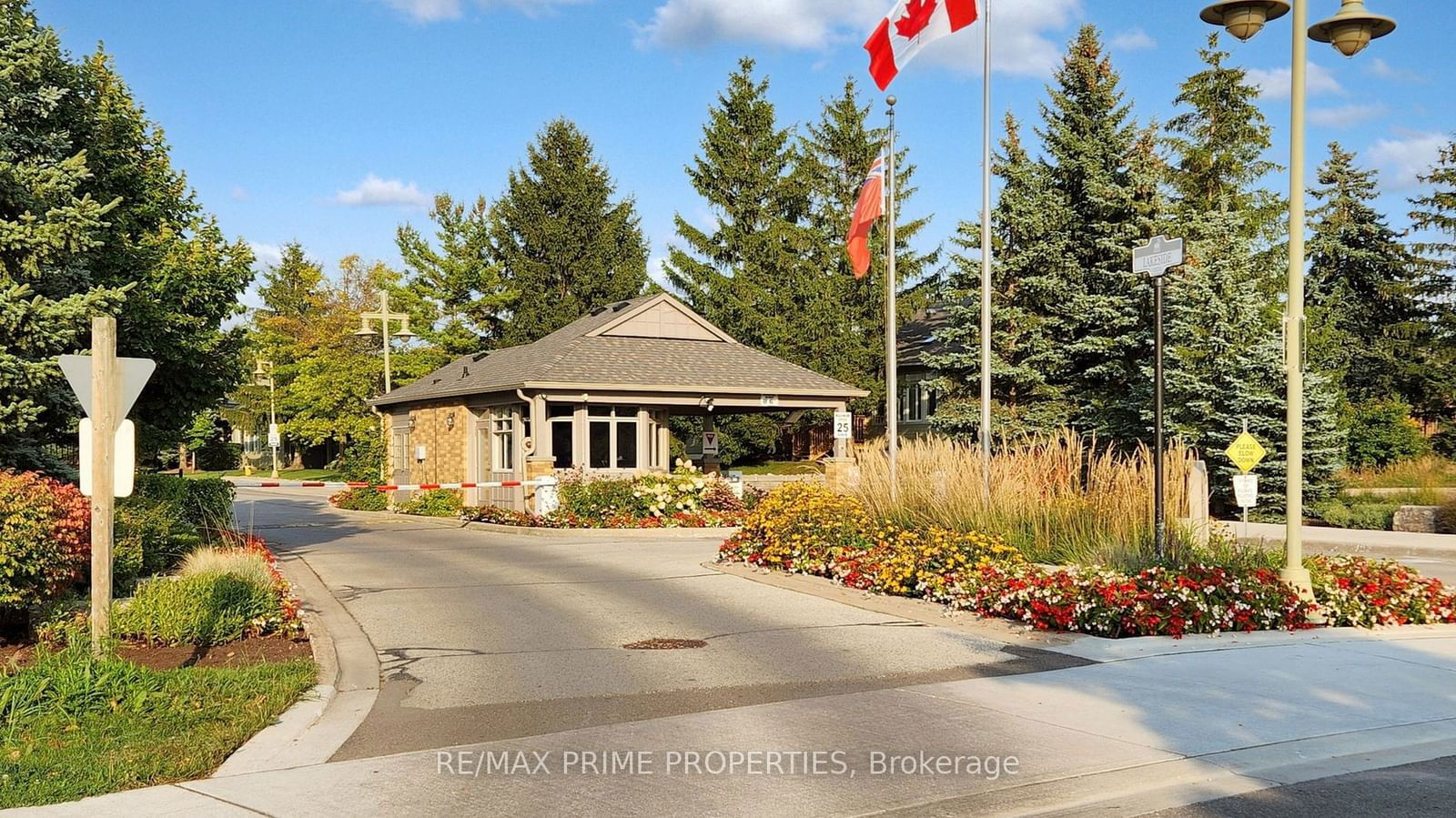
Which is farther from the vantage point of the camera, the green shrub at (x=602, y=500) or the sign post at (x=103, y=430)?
the green shrub at (x=602, y=500)

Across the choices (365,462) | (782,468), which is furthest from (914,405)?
(365,462)

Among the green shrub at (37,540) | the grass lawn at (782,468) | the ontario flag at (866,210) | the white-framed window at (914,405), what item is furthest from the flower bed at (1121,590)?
the white-framed window at (914,405)

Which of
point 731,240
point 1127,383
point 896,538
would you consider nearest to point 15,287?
point 896,538

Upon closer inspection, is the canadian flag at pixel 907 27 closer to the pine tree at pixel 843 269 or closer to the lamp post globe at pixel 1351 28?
the lamp post globe at pixel 1351 28

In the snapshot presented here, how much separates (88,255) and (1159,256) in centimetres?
1145

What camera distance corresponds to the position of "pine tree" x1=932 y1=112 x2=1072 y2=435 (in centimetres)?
3347

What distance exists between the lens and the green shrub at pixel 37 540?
9.42 m

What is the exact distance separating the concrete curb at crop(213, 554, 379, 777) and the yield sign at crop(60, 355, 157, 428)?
241cm

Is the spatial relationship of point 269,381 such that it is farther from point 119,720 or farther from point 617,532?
point 119,720

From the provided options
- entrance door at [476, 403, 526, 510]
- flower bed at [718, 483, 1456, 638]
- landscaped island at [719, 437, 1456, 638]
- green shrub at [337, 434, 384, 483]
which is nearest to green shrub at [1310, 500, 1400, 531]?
landscaped island at [719, 437, 1456, 638]

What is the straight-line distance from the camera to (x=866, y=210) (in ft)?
70.6

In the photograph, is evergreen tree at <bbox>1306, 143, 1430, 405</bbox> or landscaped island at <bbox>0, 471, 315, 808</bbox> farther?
evergreen tree at <bbox>1306, 143, 1430, 405</bbox>

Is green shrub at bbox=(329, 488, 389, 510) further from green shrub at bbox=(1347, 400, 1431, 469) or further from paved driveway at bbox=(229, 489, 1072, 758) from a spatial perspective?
green shrub at bbox=(1347, 400, 1431, 469)

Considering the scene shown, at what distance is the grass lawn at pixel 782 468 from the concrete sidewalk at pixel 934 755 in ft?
109
